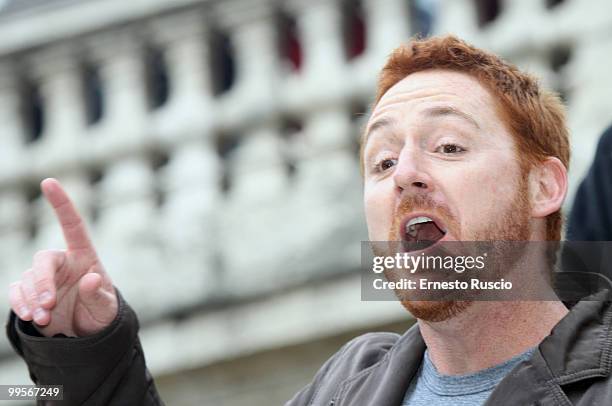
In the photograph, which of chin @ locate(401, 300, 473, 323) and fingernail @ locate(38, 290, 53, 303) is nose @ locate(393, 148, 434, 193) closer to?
chin @ locate(401, 300, 473, 323)

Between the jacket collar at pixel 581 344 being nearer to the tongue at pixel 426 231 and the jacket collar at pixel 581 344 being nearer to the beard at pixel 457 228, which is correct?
the beard at pixel 457 228

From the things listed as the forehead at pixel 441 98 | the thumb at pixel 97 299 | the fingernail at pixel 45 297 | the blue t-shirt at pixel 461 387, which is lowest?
the blue t-shirt at pixel 461 387

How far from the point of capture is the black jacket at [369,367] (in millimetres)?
2506

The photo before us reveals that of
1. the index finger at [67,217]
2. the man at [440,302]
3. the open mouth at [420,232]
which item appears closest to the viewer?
the man at [440,302]

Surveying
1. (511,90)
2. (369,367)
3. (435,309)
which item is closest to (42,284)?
(369,367)

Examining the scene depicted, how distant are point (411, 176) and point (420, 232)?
110mm

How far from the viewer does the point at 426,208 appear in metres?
2.71

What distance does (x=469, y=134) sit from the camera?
2818 mm

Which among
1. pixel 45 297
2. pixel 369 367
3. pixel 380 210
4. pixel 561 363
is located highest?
pixel 380 210

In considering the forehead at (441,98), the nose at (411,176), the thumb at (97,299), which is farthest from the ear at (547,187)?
the thumb at (97,299)

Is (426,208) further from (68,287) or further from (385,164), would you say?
(68,287)

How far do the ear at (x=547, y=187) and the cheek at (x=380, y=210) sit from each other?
0.96 feet

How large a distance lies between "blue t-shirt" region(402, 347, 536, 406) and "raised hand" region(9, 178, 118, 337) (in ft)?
2.24

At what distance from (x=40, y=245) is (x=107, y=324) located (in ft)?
7.56
